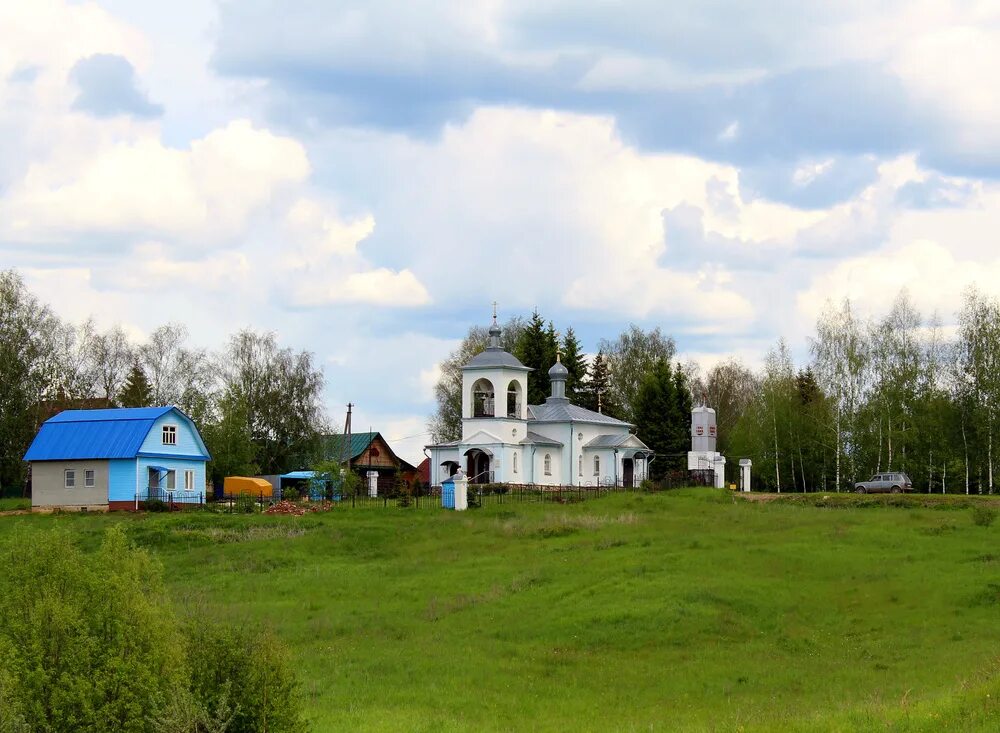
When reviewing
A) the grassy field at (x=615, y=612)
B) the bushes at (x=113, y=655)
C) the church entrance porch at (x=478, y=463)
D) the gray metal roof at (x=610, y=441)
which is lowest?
the grassy field at (x=615, y=612)

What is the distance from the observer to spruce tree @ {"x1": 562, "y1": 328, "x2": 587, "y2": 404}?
78.4 metres

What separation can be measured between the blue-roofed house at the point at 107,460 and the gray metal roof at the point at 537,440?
14788 millimetres

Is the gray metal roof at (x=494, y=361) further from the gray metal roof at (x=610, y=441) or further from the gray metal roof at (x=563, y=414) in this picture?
the gray metal roof at (x=610, y=441)

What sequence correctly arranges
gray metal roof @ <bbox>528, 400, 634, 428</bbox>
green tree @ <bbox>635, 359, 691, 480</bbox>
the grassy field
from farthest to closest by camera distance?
green tree @ <bbox>635, 359, 691, 480</bbox>
gray metal roof @ <bbox>528, 400, 634, 428</bbox>
the grassy field

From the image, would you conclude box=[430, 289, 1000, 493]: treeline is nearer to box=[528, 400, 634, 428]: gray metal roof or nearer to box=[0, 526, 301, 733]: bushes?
box=[528, 400, 634, 428]: gray metal roof

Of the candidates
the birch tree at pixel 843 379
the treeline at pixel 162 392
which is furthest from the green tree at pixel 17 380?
the birch tree at pixel 843 379

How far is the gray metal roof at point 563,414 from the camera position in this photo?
197ft

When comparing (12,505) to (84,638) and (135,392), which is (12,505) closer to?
(135,392)

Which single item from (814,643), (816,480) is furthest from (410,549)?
(816,480)

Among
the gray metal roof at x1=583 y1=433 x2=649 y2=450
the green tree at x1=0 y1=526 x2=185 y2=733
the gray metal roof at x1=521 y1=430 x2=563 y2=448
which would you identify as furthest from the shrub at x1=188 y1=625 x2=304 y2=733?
the gray metal roof at x1=583 y1=433 x2=649 y2=450

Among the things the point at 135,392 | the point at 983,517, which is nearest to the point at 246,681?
the point at 983,517

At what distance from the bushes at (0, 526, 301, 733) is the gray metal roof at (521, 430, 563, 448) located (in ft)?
137

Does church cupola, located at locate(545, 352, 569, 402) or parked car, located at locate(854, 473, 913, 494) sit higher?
church cupola, located at locate(545, 352, 569, 402)

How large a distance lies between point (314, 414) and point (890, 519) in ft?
152
